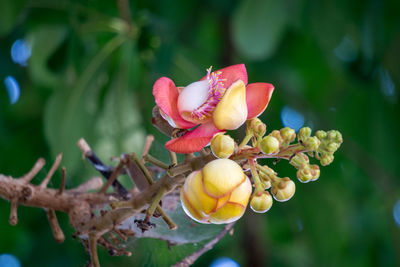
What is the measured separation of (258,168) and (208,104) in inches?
3.5

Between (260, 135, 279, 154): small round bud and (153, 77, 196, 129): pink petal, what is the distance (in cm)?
9

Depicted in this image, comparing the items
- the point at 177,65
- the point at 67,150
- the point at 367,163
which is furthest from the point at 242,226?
the point at 67,150

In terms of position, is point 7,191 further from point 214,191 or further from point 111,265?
point 111,265

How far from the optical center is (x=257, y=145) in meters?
0.44

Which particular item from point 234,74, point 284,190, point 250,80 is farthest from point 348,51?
point 284,190

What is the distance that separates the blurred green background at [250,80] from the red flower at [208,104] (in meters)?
0.40

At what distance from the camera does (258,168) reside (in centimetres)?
45

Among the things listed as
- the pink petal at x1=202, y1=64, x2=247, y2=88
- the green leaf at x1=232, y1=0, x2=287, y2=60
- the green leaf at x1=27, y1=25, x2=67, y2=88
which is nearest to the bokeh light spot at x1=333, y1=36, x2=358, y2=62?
the green leaf at x1=232, y1=0, x2=287, y2=60

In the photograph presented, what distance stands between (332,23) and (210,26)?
0.86 metres

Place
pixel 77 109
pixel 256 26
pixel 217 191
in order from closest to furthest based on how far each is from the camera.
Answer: pixel 217 191, pixel 77 109, pixel 256 26

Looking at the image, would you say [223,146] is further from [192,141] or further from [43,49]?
[43,49]

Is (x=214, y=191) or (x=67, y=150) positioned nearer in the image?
(x=214, y=191)

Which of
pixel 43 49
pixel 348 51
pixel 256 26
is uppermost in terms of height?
pixel 43 49

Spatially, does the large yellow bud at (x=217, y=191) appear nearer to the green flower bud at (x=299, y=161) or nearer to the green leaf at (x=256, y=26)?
the green flower bud at (x=299, y=161)
